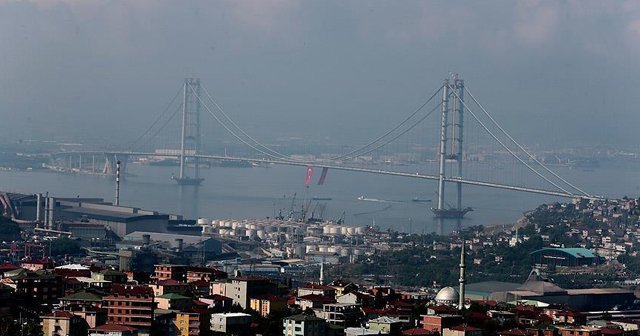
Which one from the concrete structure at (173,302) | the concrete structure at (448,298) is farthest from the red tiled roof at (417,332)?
the concrete structure at (448,298)

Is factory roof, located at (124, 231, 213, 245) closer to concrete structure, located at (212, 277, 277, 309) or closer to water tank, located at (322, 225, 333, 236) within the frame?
water tank, located at (322, 225, 333, 236)

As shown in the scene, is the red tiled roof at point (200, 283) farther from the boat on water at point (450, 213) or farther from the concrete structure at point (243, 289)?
the boat on water at point (450, 213)

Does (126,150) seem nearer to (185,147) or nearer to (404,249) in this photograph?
(185,147)

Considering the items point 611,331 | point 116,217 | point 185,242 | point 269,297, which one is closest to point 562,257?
point 185,242

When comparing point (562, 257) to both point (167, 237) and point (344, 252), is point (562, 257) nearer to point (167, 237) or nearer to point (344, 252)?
point (344, 252)

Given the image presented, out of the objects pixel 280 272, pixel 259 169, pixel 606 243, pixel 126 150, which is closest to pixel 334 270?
pixel 280 272
